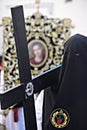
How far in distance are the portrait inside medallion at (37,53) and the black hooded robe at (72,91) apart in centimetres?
70

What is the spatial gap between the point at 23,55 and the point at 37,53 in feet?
2.40

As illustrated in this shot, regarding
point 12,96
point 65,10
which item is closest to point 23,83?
point 12,96

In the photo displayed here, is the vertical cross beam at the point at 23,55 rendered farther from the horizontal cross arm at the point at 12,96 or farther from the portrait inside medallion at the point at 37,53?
the portrait inside medallion at the point at 37,53

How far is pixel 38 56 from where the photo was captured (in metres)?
1.41

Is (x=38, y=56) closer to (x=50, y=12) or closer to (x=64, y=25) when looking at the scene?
(x=64, y=25)

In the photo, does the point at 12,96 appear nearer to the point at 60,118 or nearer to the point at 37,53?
the point at 60,118

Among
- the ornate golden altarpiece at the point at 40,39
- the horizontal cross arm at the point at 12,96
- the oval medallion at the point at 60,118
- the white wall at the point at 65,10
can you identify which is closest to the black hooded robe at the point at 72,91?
the oval medallion at the point at 60,118

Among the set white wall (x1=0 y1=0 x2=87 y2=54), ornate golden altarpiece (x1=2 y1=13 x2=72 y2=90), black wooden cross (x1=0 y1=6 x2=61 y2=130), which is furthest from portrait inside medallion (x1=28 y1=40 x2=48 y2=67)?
black wooden cross (x1=0 y1=6 x2=61 y2=130)

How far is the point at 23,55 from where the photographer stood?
0.69 meters

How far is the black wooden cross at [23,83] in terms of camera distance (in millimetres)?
659

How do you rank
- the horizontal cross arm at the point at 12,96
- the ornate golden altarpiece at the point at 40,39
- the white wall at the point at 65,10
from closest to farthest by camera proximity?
the horizontal cross arm at the point at 12,96, the ornate golden altarpiece at the point at 40,39, the white wall at the point at 65,10

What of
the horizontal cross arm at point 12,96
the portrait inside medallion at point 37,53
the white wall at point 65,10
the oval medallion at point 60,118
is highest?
the white wall at point 65,10

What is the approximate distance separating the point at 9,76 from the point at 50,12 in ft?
1.69

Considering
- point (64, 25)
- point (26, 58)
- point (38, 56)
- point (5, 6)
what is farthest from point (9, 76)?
point (26, 58)
